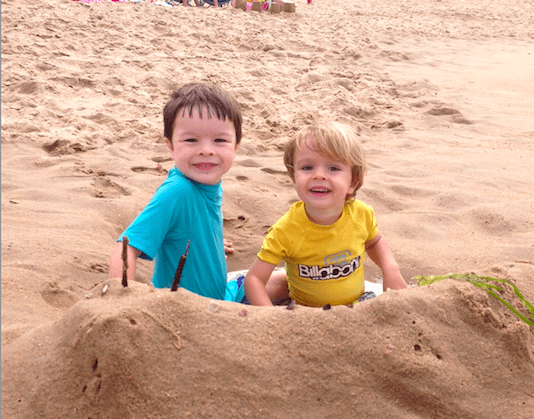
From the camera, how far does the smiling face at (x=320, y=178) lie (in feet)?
7.30

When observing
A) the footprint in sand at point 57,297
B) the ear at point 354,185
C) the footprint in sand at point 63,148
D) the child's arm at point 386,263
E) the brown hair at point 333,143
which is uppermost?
the brown hair at point 333,143

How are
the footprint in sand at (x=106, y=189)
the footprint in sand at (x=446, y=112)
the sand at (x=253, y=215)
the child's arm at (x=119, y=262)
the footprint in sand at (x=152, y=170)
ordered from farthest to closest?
the footprint in sand at (x=446, y=112) → the footprint in sand at (x=152, y=170) → the footprint in sand at (x=106, y=189) → the child's arm at (x=119, y=262) → the sand at (x=253, y=215)

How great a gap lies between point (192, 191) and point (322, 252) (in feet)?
1.94

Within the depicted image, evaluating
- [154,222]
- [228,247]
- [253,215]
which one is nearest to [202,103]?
Result: [154,222]

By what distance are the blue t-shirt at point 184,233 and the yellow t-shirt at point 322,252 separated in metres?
0.23

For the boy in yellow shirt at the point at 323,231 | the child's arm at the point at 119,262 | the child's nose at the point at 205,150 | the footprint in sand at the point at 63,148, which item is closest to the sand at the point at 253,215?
the footprint in sand at the point at 63,148

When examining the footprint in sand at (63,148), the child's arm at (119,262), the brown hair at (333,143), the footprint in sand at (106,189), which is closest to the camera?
the child's arm at (119,262)

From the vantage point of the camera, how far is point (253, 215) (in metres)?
3.63

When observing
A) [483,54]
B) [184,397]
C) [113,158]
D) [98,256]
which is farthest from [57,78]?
[483,54]

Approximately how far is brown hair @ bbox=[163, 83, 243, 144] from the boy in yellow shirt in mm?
296

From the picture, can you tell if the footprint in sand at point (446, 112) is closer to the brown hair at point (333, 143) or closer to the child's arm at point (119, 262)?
the brown hair at point (333, 143)

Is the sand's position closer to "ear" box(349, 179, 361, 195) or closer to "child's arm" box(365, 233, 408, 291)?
"child's arm" box(365, 233, 408, 291)

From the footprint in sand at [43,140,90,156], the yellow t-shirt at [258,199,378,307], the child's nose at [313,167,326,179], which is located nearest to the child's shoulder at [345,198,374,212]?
the yellow t-shirt at [258,199,378,307]

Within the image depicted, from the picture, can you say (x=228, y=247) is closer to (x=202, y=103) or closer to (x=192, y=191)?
(x=192, y=191)
